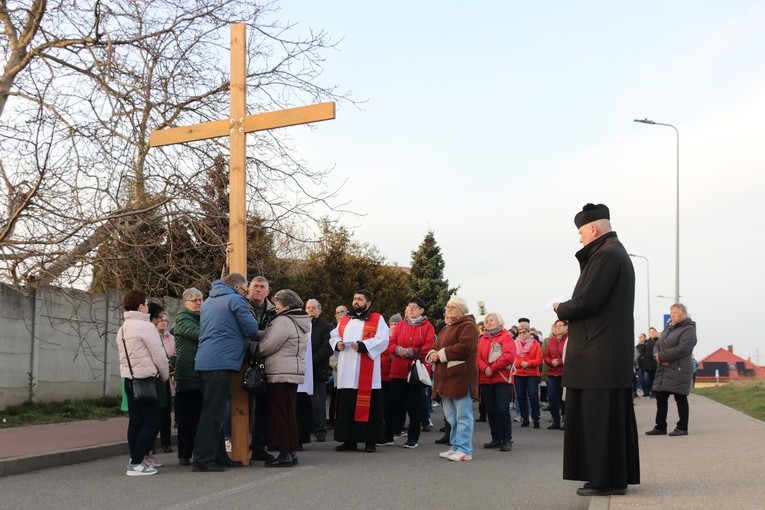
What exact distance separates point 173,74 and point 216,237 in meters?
2.66

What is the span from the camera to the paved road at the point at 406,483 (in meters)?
7.89

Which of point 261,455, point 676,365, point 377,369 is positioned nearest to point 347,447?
point 377,369

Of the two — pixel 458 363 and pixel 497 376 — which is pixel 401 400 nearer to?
pixel 497 376

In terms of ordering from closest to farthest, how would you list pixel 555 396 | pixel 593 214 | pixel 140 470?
pixel 593 214, pixel 140 470, pixel 555 396

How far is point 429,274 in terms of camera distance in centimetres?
6334

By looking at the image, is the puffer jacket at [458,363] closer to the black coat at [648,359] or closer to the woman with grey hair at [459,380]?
the woman with grey hair at [459,380]

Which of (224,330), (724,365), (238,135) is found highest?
(238,135)

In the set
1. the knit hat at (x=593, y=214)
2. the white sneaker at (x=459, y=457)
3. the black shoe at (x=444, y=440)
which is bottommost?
the black shoe at (x=444, y=440)

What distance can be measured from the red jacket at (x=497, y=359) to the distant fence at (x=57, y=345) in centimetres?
670

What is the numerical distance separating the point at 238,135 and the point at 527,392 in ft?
27.7

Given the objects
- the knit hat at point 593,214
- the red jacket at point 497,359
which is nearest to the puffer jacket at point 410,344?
the red jacket at point 497,359

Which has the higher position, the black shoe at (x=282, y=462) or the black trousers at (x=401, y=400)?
the black trousers at (x=401, y=400)

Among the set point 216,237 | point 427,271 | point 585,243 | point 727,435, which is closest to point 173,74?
point 216,237

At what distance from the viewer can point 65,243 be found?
46.4ft
